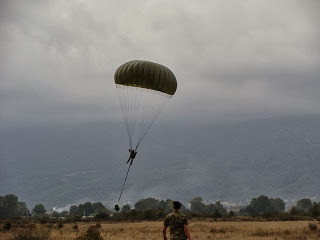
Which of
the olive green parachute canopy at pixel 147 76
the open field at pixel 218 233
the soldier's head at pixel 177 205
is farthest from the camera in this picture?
the open field at pixel 218 233

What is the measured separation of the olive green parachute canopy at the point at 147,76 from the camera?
97.8 ft

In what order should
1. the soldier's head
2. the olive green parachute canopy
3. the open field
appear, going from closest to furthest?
1. the soldier's head
2. the olive green parachute canopy
3. the open field

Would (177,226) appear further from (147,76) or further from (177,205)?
(147,76)

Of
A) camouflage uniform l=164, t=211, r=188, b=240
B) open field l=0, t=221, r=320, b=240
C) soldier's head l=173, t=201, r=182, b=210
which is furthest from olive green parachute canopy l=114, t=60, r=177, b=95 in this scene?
camouflage uniform l=164, t=211, r=188, b=240

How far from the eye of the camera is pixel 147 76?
2981 centimetres

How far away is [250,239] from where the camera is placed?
30297 millimetres

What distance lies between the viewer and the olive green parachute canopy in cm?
2980

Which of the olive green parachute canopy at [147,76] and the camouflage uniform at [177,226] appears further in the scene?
the olive green parachute canopy at [147,76]

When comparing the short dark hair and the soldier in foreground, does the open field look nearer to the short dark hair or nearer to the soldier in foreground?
the soldier in foreground

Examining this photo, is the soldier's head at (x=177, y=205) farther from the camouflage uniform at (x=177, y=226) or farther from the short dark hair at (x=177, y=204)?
the camouflage uniform at (x=177, y=226)

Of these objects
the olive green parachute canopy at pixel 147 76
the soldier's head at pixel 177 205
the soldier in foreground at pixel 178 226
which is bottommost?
the soldier in foreground at pixel 178 226

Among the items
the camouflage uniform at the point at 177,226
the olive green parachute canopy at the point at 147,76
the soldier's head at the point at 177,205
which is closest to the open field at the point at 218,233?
the olive green parachute canopy at the point at 147,76

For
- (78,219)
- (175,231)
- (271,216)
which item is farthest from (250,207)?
(175,231)

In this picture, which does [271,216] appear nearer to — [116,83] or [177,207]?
[116,83]
